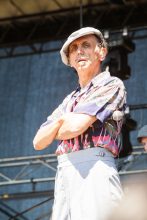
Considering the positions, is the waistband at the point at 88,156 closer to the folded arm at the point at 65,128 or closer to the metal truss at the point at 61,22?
the folded arm at the point at 65,128

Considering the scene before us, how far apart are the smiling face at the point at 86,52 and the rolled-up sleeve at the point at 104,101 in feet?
0.37

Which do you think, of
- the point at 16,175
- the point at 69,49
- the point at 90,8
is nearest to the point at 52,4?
the point at 90,8

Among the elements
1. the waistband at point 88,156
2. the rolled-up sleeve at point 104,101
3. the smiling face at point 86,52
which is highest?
the smiling face at point 86,52

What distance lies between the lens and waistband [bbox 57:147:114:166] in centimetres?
223

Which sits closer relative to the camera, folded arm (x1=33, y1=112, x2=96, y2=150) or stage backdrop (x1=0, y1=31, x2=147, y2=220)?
folded arm (x1=33, y1=112, x2=96, y2=150)

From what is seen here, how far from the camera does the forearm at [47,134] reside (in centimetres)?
230

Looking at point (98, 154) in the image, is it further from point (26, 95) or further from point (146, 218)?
point (26, 95)

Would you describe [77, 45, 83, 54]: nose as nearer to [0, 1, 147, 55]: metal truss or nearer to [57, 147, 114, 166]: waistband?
[57, 147, 114, 166]: waistband

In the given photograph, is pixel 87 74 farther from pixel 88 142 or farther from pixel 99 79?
pixel 88 142

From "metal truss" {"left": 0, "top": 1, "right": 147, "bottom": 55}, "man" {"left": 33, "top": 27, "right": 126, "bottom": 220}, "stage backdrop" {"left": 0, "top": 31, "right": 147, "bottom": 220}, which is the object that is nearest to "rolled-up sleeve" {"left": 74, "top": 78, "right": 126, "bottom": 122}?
"man" {"left": 33, "top": 27, "right": 126, "bottom": 220}

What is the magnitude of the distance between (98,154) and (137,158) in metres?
5.89

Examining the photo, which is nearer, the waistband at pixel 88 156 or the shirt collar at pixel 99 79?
the waistband at pixel 88 156

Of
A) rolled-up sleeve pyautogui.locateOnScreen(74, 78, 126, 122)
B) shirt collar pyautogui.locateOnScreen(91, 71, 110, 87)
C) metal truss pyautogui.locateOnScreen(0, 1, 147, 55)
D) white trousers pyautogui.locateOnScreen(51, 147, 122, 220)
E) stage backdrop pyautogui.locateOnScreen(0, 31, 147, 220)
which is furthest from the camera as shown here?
metal truss pyautogui.locateOnScreen(0, 1, 147, 55)

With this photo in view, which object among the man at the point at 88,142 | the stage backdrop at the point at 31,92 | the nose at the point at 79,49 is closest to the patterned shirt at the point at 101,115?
the man at the point at 88,142
